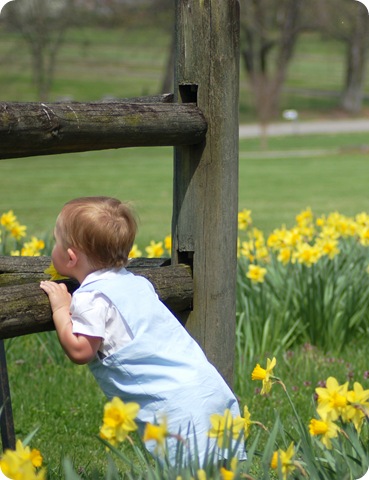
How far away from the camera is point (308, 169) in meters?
18.3

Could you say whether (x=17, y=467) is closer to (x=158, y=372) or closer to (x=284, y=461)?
(x=284, y=461)

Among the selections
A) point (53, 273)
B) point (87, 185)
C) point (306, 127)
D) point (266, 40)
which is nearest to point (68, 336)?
point (53, 273)

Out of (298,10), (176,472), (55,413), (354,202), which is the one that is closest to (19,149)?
(176,472)

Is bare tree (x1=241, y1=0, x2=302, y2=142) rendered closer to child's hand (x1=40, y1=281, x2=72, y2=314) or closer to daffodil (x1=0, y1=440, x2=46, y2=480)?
child's hand (x1=40, y1=281, x2=72, y2=314)

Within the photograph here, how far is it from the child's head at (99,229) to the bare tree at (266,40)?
3108 cm

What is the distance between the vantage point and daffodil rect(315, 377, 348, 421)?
207cm

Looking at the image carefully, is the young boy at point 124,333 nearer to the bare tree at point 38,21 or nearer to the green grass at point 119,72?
the bare tree at point 38,21

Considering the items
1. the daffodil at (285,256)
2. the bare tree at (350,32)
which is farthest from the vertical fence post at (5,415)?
the bare tree at (350,32)

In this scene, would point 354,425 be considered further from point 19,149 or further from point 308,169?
point 308,169

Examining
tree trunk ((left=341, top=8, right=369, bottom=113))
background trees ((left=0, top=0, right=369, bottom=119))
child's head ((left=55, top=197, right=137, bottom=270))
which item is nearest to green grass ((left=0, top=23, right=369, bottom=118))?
background trees ((left=0, top=0, right=369, bottom=119))

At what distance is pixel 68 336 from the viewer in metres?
2.48

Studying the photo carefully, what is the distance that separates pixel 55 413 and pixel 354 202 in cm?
923

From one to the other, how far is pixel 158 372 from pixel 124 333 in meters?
0.14

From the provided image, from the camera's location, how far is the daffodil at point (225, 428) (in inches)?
79.7
